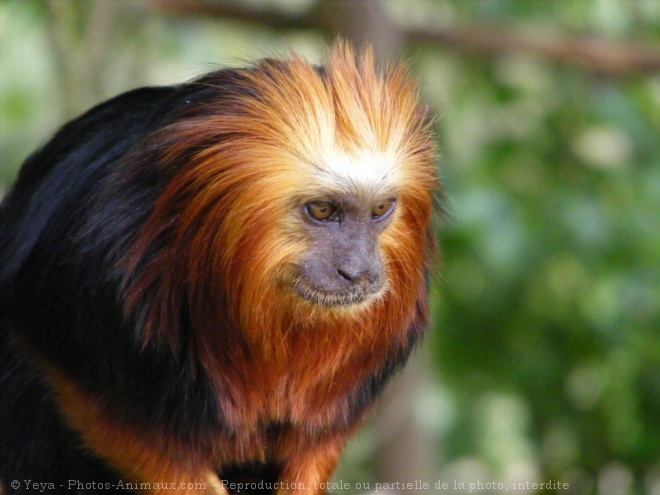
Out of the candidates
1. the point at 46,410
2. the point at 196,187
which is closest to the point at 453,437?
the point at 46,410

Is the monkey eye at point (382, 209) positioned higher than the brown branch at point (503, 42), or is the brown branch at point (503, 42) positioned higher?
the monkey eye at point (382, 209)

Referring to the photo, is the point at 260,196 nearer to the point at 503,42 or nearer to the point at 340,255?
the point at 340,255

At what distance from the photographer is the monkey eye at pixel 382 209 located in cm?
254

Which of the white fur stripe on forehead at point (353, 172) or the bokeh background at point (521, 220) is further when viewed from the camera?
the bokeh background at point (521, 220)

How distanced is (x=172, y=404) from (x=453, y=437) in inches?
125

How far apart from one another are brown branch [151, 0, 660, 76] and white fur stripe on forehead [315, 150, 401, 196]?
2.83 m

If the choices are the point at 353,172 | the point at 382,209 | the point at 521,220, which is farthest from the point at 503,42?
the point at 353,172

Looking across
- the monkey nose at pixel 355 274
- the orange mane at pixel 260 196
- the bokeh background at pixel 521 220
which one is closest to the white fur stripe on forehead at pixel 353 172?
the orange mane at pixel 260 196

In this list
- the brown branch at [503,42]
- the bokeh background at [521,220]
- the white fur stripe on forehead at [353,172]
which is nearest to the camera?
the white fur stripe on forehead at [353,172]

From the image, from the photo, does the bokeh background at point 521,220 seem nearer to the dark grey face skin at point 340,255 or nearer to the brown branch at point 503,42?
the brown branch at point 503,42

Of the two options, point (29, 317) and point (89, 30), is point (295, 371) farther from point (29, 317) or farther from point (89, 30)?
point (89, 30)

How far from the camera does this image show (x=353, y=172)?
2451 mm

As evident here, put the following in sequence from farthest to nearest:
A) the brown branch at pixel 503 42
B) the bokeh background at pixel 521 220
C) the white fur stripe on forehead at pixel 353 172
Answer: the brown branch at pixel 503 42 → the bokeh background at pixel 521 220 → the white fur stripe on forehead at pixel 353 172

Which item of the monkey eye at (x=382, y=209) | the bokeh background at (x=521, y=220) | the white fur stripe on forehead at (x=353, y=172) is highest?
the white fur stripe on forehead at (x=353, y=172)
